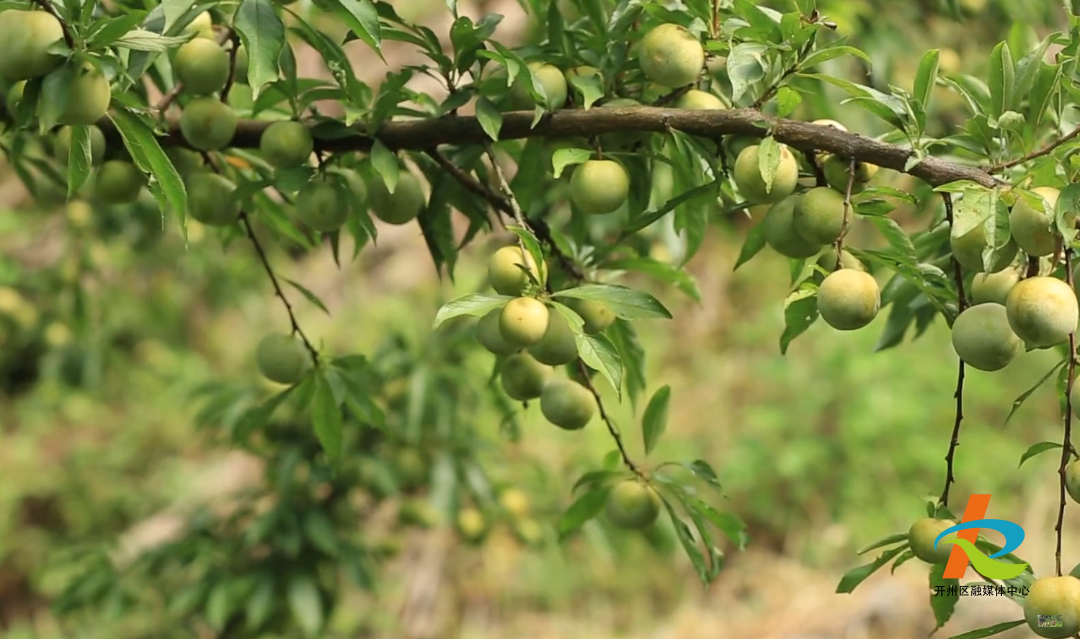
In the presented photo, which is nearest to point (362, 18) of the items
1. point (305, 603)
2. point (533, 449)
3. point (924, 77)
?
point (924, 77)

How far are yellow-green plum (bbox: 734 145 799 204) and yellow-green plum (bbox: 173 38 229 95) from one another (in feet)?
1.37

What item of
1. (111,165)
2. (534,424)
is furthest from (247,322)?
(111,165)

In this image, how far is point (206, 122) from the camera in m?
0.83

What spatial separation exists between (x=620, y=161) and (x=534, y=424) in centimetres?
Result: 223

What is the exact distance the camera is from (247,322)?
349 centimetres

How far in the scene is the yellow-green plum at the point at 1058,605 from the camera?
636mm

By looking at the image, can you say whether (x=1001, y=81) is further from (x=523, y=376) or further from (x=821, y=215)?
(x=523, y=376)

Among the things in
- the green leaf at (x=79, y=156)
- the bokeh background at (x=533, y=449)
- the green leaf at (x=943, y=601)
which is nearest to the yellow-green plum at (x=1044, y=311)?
the green leaf at (x=943, y=601)

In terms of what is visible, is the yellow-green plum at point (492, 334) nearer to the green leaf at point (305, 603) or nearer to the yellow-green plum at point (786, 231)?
the yellow-green plum at point (786, 231)

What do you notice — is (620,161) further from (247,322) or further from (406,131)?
(247,322)

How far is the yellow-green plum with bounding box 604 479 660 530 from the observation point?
86 centimetres

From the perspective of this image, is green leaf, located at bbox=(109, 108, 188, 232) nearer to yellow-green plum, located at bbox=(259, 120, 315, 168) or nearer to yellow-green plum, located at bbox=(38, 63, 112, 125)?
yellow-green plum, located at bbox=(38, 63, 112, 125)

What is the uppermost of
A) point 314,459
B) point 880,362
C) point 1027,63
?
point 1027,63

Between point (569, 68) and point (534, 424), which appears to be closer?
point (569, 68)
